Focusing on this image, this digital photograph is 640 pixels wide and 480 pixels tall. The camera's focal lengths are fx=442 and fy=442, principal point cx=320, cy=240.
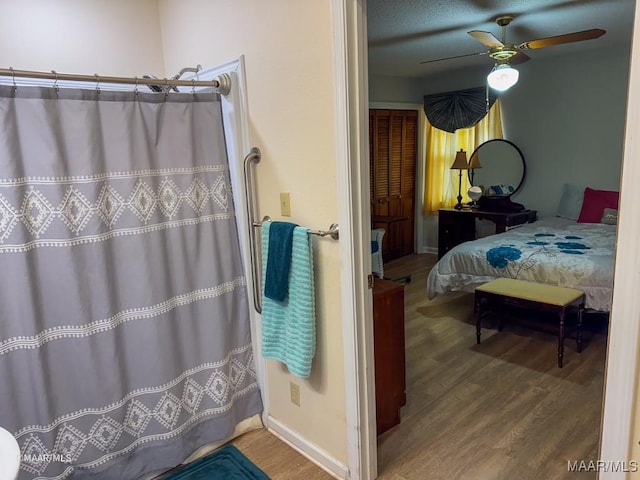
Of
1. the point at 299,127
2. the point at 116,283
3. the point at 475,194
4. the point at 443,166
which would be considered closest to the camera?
the point at 299,127

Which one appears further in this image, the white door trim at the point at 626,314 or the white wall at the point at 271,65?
the white wall at the point at 271,65

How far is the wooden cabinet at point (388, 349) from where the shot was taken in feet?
7.31

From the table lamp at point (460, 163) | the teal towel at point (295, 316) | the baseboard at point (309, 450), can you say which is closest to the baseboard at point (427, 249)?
the table lamp at point (460, 163)

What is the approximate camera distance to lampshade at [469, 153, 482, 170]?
566 centimetres

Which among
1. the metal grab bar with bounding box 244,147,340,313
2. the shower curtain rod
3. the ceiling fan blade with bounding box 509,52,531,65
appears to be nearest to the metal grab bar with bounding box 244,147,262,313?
the metal grab bar with bounding box 244,147,340,313

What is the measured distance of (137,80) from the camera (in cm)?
195

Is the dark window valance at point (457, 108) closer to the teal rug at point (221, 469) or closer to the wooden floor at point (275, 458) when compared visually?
the wooden floor at point (275, 458)

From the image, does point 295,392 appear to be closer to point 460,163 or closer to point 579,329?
point 579,329

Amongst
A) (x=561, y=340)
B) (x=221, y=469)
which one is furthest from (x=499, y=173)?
(x=221, y=469)

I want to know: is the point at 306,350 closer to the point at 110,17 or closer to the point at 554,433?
the point at 554,433

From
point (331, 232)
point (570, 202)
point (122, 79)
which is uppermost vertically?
point (122, 79)

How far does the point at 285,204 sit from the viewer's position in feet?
6.72

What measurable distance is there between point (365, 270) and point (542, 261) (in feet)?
7.35

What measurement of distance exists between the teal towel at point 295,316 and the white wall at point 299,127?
6 cm
